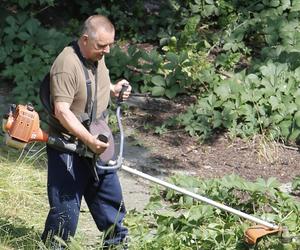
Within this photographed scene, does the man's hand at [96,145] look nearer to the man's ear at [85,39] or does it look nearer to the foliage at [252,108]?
the man's ear at [85,39]

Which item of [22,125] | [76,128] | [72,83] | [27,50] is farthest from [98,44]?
[27,50]

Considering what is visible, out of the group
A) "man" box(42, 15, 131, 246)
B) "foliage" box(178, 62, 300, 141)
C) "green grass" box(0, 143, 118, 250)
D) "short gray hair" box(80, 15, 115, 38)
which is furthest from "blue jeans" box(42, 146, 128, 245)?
"foliage" box(178, 62, 300, 141)

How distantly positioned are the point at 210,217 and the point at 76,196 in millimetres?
1064

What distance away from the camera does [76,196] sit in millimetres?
5000

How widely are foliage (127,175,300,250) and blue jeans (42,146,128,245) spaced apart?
25 centimetres

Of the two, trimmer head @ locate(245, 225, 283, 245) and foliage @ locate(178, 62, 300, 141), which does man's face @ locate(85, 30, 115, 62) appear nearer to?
trimmer head @ locate(245, 225, 283, 245)

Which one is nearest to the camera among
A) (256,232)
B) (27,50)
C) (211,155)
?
(256,232)

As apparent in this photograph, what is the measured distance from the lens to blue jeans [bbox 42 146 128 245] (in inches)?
194

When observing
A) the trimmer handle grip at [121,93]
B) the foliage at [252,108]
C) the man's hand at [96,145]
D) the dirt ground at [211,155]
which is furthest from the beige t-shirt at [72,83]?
the foliage at [252,108]

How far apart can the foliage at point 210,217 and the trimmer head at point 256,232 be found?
5 cm

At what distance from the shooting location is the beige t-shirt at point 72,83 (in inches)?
185

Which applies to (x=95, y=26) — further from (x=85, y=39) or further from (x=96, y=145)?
(x=96, y=145)

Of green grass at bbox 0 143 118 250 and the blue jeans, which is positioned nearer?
the blue jeans

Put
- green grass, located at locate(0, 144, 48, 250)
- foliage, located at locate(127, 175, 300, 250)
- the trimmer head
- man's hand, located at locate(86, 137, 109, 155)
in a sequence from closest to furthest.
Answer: man's hand, located at locate(86, 137, 109, 155), the trimmer head, foliage, located at locate(127, 175, 300, 250), green grass, located at locate(0, 144, 48, 250)
